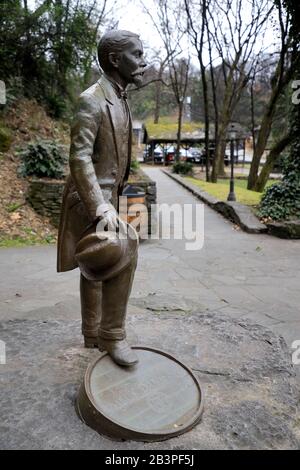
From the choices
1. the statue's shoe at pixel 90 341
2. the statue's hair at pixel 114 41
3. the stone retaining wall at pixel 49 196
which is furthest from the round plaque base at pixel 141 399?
the stone retaining wall at pixel 49 196

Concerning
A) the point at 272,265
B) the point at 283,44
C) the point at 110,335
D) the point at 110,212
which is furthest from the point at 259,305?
the point at 283,44

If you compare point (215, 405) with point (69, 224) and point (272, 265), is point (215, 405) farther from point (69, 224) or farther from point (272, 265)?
point (272, 265)

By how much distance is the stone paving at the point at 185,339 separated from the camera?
2127 mm

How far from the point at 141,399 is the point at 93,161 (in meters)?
1.32

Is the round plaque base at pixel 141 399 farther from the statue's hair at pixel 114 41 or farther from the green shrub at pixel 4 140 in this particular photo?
the green shrub at pixel 4 140

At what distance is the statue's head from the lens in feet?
7.58

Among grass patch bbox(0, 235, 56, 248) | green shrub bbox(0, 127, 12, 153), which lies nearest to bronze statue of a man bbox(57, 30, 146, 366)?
grass patch bbox(0, 235, 56, 248)

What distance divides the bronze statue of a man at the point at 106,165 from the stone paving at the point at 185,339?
488 millimetres

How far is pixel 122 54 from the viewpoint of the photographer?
2328mm

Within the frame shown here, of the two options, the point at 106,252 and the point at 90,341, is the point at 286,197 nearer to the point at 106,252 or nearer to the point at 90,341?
the point at 90,341

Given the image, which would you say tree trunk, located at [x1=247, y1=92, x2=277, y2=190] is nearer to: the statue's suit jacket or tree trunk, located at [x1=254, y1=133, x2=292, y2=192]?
tree trunk, located at [x1=254, y1=133, x2=292, y2=192]

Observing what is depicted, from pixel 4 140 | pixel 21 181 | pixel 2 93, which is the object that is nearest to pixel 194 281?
pixel 21 181

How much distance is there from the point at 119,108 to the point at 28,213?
5.80 m

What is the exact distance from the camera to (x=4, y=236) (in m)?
7.10
